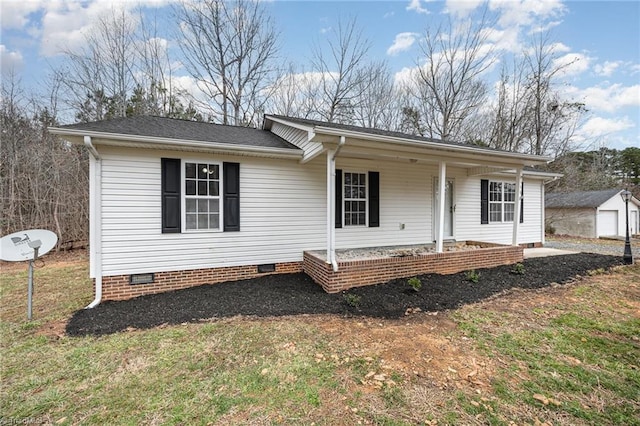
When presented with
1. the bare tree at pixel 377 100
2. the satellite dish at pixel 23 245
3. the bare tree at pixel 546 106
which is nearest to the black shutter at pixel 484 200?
the bare tree at pixel 377 100

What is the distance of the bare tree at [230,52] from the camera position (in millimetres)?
13703

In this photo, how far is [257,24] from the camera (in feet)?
46.3

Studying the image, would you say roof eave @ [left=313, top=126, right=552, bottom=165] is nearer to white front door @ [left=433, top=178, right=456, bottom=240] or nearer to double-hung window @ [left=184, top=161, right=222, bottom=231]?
white front door @ [left=433, top=178, right=456, bottom=240]

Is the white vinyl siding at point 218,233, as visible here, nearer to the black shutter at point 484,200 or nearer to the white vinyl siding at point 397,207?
the white vinyl siding at point 397,207

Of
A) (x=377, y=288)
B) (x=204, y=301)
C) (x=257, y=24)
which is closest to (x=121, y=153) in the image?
(x=204, y=301)

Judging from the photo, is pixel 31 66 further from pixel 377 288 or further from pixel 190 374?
pixel 377 288

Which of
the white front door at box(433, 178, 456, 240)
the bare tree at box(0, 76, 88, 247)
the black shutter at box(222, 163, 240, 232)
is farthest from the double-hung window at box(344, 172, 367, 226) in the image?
the bare tree at box(0, 76, 88, 247)

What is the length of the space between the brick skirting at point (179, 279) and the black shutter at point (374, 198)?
7.61 feet

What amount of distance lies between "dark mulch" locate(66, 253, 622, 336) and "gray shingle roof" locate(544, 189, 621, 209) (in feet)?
50.2

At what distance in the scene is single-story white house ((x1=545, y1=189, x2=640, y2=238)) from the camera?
16.9m

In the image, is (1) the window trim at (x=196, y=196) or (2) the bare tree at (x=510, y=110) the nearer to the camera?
(1) the window trim at (x=196, y=196)

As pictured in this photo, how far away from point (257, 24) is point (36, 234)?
547 inches

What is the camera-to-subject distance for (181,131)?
5840 millimetres

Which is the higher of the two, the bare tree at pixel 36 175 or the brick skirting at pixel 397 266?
the bare tree at pixel 36 175
